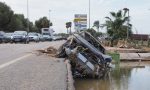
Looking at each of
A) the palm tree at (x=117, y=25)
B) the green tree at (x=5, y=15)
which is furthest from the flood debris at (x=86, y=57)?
the green tree at (x=5, y=15)

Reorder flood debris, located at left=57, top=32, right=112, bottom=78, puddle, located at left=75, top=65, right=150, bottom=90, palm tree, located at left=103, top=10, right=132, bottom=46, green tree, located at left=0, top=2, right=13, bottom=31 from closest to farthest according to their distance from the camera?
puddle, located at left=75, top=65, right=150, bottom=90 → flood debris, located at left=57, top=32, right=112, bottom=78 → palm tree, located at left=103, top=10, right=132, bottom=46 → green tree, located at left=0, top=2, right=13, bottom=31

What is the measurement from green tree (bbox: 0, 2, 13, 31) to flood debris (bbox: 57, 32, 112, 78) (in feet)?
244

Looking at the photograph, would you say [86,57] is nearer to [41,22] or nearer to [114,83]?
[114,83]

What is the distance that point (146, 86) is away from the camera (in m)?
22.0

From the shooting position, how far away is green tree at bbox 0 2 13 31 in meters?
100

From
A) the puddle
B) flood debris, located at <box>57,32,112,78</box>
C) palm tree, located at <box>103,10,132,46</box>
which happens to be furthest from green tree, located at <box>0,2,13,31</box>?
the puddle

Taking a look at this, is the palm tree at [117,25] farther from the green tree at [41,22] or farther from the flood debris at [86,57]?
the green tree at [41,22]

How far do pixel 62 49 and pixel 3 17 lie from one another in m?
73.3

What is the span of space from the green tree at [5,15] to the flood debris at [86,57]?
2932 inches

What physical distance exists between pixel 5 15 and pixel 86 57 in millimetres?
77456

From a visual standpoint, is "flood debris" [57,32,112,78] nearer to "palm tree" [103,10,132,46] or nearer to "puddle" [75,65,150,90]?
"puddle" [75,65,150,90]

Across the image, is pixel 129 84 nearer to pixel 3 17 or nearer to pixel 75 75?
pixel 75 75

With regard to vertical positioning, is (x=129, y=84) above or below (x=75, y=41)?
below

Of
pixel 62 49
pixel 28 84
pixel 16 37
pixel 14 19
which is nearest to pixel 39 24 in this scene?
pixel 14 19
